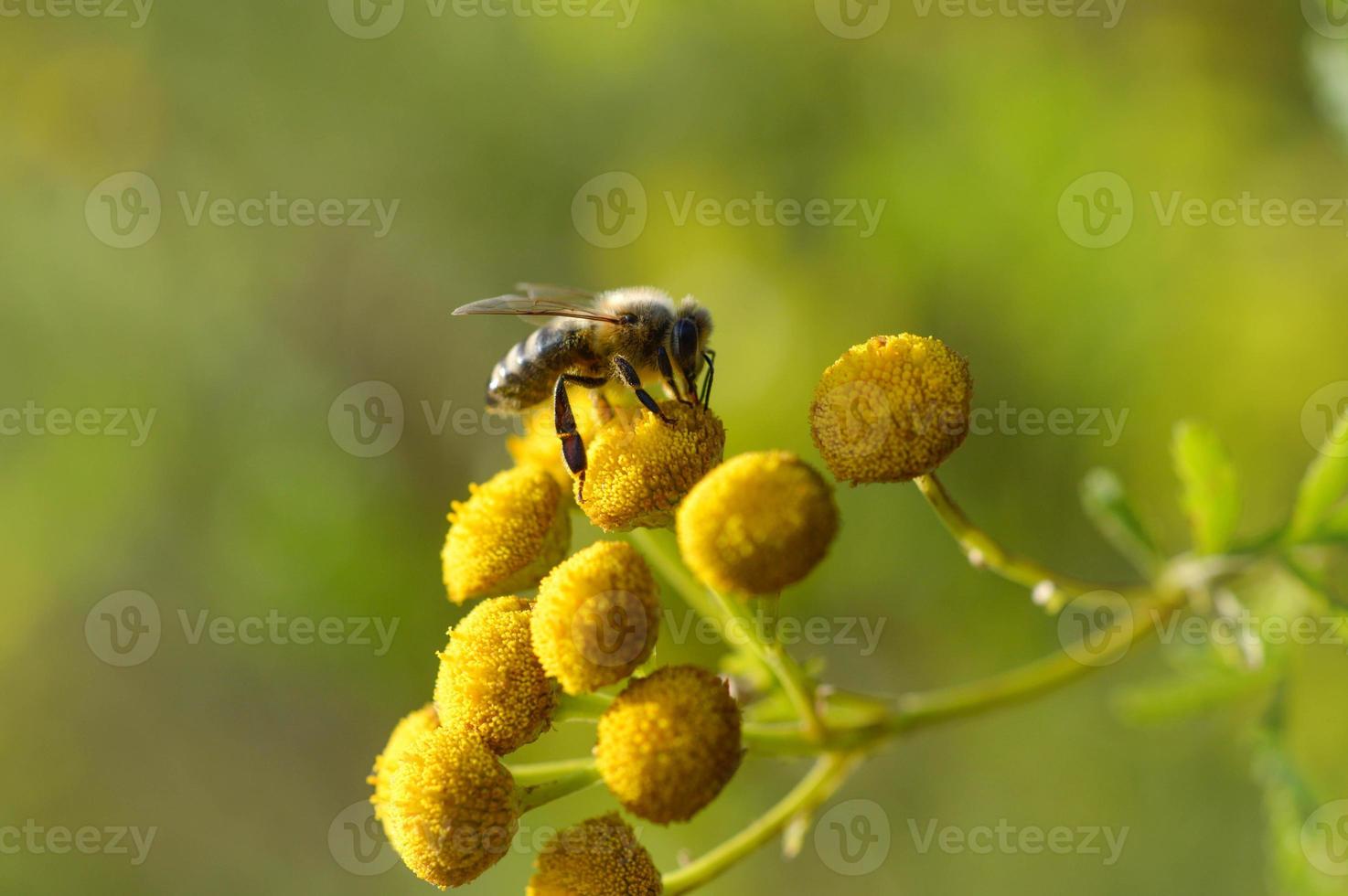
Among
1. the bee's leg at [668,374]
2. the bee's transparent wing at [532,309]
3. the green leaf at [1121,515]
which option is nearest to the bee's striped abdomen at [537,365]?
the bee's transparent wing at [532,309]

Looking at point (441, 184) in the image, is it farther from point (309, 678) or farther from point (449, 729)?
point (449, 729)

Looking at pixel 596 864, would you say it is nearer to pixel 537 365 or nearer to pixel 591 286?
pixel 537 365

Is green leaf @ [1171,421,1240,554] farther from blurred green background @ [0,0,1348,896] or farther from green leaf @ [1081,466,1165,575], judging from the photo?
blurred green background @ [0,0,1348,896]

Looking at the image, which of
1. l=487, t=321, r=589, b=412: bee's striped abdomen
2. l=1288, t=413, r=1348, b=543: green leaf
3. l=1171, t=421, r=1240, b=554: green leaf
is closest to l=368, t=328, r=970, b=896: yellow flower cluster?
l=487, t=321, r=589, b=412: bee's striped abdomen

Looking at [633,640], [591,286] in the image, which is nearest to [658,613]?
[633,640]

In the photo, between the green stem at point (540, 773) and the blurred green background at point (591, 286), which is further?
the blurred green background at point (591, 286)

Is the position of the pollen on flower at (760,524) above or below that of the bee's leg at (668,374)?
below

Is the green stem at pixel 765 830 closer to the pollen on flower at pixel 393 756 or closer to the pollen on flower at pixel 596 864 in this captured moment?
the pollen on flower at pixel 596 864
